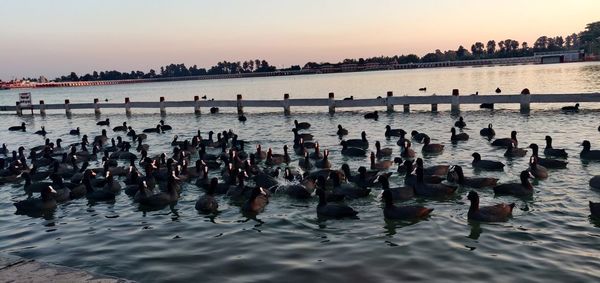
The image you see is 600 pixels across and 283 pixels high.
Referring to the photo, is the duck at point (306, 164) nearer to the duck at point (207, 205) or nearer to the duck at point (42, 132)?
the duck at point (207, 205)

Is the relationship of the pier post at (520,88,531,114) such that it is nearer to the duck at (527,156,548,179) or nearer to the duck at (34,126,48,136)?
the duck at (527,156,548,179)

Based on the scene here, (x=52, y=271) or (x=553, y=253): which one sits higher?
(x=52, y=271)

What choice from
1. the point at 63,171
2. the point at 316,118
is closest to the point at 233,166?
the point at 63,171

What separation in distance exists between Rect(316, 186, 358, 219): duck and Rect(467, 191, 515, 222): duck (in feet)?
9.44

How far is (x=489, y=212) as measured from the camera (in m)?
12.6

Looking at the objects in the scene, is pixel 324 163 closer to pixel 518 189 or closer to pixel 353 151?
pixel 353 151

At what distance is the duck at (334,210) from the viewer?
13398 mm

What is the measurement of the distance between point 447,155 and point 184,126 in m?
23.6

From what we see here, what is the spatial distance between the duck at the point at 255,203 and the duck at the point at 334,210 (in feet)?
6.09

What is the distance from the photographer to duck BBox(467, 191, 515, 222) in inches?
496

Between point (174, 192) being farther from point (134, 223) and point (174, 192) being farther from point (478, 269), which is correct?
point (478, 269)

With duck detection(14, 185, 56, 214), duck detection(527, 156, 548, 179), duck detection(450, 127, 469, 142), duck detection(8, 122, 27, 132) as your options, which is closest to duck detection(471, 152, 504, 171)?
duck detection(527, 156, 548, 179)

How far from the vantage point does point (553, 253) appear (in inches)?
413

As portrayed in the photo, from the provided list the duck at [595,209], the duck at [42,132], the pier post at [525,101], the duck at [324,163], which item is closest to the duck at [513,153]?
the duck at [324,163]
